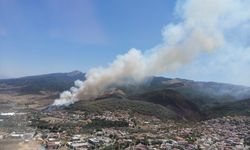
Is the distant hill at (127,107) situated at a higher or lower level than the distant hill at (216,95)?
lower

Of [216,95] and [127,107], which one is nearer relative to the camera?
[127,107]

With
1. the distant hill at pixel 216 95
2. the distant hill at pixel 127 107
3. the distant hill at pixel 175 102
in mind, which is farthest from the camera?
the distant hill at pixel 216 95

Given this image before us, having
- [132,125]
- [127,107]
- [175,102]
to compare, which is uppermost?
[175,102]

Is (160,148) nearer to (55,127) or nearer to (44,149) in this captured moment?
(44,149)

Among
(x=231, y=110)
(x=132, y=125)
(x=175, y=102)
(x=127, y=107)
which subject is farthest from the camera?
(x=175, y=102)

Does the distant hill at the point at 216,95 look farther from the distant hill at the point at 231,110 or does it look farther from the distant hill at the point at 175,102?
the distant hill at the point at 231,110

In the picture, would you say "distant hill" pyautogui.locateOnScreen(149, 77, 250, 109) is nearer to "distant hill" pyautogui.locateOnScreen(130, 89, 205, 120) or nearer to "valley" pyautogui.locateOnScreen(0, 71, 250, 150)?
"valley" pyautogui.locateOnScreen(0, 71, 250, 150)

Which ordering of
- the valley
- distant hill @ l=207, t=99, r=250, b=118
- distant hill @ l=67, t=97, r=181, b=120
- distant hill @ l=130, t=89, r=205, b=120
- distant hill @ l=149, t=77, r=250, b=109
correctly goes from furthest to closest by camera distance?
1. distant hill @ l=149, t=77, r=250, b=109
2. distant hill @ l=130, t=89, r=205, b=120
3. distant hill @ l=207, t=99, r=250, b=118
4. distant hill @ l=67, t=97, r=181, b=120
5. the valley

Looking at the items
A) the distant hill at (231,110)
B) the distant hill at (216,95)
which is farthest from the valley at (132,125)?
the distant hill at (216,95)

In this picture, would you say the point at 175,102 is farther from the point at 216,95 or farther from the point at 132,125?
the point at 132,125

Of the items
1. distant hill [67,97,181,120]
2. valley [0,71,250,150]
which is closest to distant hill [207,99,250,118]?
valley [0,71,250,150]

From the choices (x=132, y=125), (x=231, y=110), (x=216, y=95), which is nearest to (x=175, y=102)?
(x=231, y=110)
